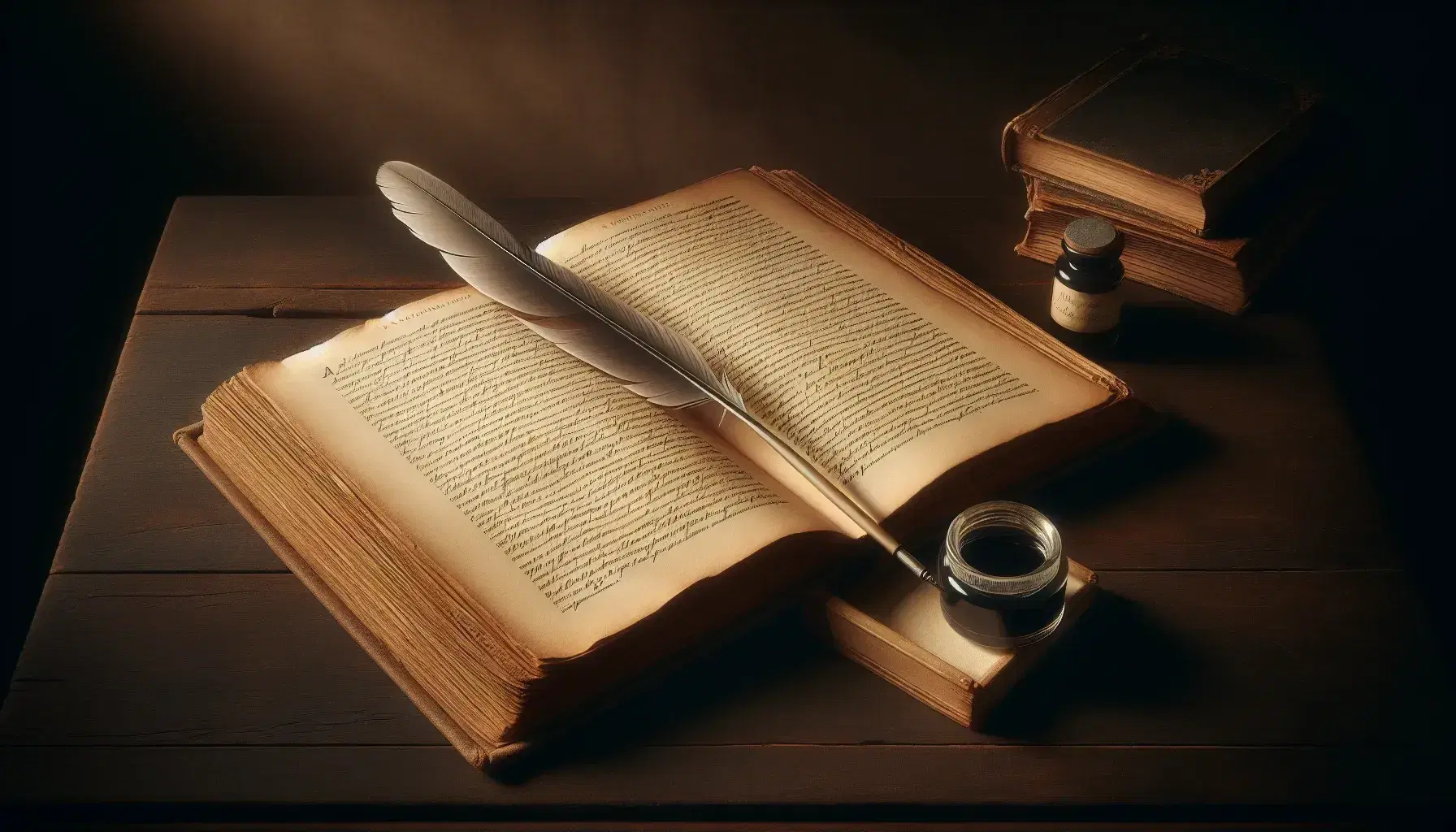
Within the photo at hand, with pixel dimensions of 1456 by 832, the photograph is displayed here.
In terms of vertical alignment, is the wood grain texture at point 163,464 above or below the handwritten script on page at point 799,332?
below

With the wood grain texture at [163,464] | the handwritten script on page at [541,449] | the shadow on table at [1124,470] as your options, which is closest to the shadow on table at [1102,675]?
the shadow on table at [1124,470]

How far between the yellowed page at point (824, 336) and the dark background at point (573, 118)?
29.7 inches

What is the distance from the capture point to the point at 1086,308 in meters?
1.22

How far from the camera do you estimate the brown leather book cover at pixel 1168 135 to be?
48.8 inches

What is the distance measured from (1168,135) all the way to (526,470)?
0.68 m

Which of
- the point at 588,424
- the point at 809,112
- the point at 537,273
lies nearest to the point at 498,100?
the point at 809,112

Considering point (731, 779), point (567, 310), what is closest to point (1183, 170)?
point (567, 310)

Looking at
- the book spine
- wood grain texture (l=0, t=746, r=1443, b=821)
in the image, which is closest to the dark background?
the book spine

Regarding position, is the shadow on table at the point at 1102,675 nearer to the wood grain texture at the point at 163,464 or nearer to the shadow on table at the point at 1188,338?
the shadow on table at the point at 1188,338

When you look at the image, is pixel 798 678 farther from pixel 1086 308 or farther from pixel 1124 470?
pixel 1086 308

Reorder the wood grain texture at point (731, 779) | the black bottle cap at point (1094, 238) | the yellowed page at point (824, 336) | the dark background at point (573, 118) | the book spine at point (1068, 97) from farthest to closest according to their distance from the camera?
the dark background at point (573, 118)
the book spine at point (1068, 97)
the black bottle cap at point (1094, 238)
the yellowed page at point (824, 336)
the wood grain texture at point (731, 779)

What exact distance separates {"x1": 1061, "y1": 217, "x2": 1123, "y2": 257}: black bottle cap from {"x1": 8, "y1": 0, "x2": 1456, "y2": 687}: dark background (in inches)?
33.8

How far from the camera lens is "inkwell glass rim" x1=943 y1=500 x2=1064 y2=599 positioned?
2.94ft

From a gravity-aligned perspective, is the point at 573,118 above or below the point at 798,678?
below
